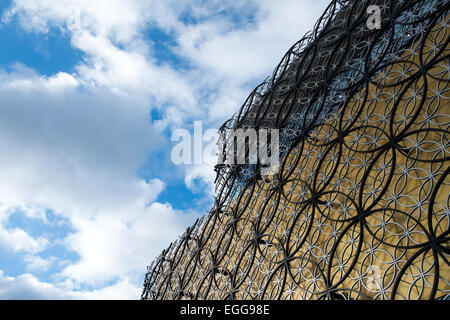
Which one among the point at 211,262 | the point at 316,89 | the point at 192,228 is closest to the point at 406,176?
the point at 316,89

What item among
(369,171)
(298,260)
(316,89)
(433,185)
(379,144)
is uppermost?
(316,89)

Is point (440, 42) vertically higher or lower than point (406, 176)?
higher

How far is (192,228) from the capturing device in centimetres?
2514

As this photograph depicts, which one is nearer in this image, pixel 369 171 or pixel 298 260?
pixel 369 171

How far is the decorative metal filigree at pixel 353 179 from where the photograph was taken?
916 centimetres

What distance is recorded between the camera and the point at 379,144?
11.2 m

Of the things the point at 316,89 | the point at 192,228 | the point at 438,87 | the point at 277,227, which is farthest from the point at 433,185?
the point at 192,228

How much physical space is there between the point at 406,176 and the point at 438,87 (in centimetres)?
295

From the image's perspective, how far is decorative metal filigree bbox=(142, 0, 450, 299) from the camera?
916 centimetres

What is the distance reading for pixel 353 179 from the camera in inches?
463
